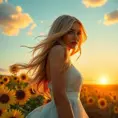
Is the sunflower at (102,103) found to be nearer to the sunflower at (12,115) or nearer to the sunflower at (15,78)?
the sunflower at (15,78)

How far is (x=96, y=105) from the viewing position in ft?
40.4

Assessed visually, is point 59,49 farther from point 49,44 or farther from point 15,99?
point 15,99

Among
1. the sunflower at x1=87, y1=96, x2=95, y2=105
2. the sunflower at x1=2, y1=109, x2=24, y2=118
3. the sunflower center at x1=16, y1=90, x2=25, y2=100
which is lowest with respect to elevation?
the sunflower at x1=87, y1=96, x2=95, y2=105

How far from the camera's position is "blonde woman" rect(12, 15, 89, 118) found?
3801 millimetres

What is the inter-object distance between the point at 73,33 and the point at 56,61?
503mm

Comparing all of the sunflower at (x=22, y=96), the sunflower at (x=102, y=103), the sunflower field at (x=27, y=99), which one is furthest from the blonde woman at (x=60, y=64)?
the sunflower at (x=102, y=103)

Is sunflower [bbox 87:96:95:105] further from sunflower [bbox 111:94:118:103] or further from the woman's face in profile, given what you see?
the woman's face in profile

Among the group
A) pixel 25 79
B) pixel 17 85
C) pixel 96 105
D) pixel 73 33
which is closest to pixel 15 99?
pixel 17 85

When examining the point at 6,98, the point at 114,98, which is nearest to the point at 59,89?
the point at 6,98

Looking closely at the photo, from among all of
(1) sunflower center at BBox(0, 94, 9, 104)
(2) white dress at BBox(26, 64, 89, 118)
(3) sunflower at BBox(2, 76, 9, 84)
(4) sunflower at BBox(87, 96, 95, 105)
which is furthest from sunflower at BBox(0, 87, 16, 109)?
(4) sunflower at BBox(87, 96, 95, 105)

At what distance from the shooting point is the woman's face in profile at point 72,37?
415 cm

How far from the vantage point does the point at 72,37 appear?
13.7ft

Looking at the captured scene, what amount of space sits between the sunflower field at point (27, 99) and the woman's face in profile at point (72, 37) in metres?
0.99

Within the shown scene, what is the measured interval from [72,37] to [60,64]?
46 centimetres
